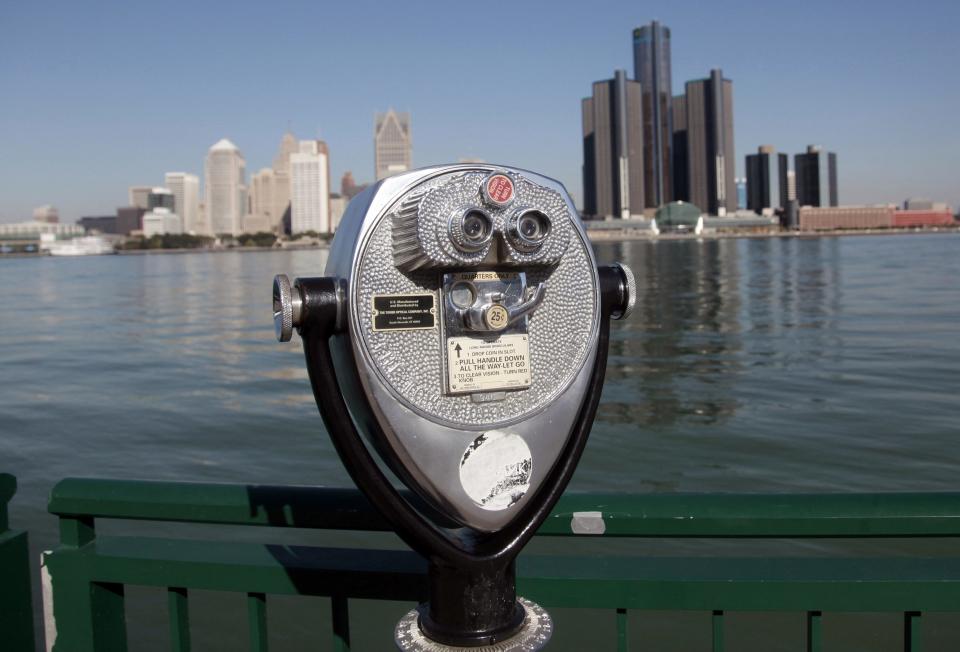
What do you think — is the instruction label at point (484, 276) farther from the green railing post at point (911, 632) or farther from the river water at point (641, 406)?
the river water at point (641, 406)

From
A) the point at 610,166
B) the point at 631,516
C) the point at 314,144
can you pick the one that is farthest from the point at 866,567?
the point at 314,144

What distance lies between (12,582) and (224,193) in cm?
17550

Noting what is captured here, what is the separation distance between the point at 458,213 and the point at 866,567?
1.02 meters

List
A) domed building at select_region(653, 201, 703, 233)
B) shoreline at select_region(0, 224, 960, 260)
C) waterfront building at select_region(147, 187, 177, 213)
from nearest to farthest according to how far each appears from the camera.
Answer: shoreline at select_region(0, 224, 960, 260) < domed building at select_region(653, 201, 703, 233) < waterfront building at select_region(147, 187, 177, 213)

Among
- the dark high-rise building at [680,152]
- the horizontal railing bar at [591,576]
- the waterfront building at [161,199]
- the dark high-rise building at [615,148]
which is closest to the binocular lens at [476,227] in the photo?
the horizontal railing bar at [591,576]

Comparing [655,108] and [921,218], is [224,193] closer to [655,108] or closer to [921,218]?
[655,108]

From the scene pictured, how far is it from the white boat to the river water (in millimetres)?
118471

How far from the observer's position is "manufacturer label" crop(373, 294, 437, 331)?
1325mm

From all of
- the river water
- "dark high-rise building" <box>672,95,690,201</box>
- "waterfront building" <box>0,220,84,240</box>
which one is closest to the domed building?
"dark high-rise building" <box>672,95,690,201</box>

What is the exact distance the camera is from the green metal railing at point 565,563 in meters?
1.69

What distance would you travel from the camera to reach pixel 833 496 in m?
1.75

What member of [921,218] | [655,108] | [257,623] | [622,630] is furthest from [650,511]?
[921,218]

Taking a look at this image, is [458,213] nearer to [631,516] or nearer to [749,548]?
[631,516]

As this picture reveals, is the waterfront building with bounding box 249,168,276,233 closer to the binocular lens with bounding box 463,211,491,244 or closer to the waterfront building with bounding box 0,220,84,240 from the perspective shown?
the waterfront building with bounding box 0,220,84,240
